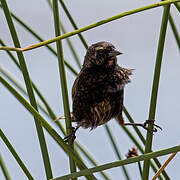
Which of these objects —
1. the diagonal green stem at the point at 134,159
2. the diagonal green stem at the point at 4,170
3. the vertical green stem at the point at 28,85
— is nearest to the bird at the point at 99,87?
the diagonal green stem at the point at 4,170

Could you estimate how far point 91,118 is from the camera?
1.90 metres

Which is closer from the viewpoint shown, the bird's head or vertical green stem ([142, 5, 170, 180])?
vertical green stem ([142, 5, 170, 180])

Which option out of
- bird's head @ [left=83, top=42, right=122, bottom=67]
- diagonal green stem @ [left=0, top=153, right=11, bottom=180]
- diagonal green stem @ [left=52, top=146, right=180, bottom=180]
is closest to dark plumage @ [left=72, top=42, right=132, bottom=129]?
bird's head @ [left=83, top=42, right=122, bottom=67]

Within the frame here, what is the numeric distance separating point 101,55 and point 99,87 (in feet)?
0.45

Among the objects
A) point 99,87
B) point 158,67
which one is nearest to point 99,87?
point 99,87

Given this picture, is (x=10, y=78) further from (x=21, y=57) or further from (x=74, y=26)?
(x=21, y=57)

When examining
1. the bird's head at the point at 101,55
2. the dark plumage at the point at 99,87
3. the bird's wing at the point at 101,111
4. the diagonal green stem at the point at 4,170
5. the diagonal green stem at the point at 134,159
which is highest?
the bird's head at the point at 101,55

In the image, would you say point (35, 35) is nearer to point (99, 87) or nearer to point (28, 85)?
point (99, 87)

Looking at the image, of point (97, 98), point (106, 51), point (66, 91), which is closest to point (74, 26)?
point (106, 51)

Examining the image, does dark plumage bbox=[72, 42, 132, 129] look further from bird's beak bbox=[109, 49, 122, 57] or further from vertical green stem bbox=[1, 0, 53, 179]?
vertical green stem bbox=[1, 0, 53, 179]

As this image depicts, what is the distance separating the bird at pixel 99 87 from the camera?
185 cm

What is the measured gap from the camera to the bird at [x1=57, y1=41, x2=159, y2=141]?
185 centimetres

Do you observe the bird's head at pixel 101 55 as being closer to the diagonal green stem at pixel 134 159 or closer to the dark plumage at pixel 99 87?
the dark plumage at pixel 99 87

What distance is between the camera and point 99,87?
1854mm
